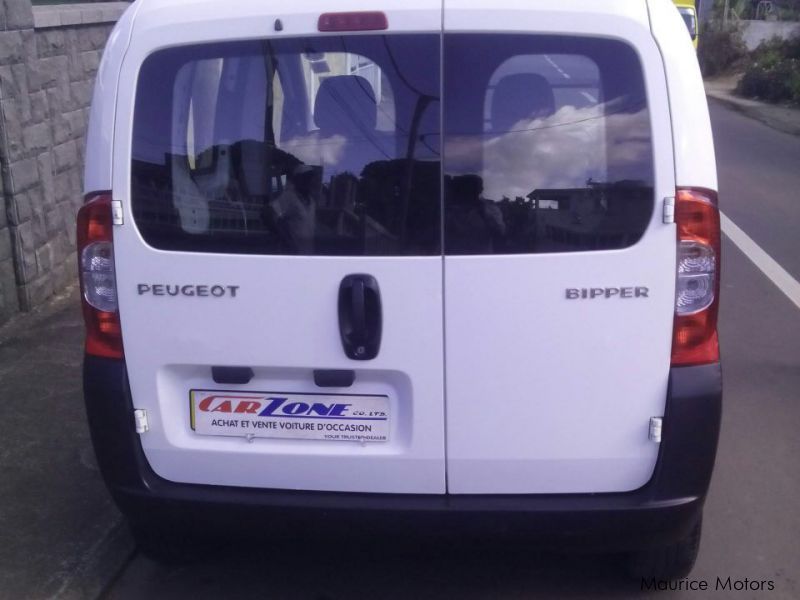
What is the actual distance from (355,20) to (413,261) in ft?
2.36

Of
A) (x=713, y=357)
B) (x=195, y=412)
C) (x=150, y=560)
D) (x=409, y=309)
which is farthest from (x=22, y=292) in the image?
(x=713, y=357)

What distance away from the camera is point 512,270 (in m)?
3.24

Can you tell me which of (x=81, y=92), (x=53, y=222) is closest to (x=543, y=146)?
(x=53, y=222)

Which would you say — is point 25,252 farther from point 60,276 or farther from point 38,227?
point 60,276

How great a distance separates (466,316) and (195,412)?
92cm

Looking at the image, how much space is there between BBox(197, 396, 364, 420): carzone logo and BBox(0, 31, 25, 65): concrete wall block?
4338mm

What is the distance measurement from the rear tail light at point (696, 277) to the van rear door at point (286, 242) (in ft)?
2.33

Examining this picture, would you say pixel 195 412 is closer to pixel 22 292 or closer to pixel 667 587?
pixel 667 587

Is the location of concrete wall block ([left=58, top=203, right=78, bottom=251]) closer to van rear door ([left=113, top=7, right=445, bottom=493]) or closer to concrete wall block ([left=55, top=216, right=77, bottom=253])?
concrete wall block ([left=55, top=216, right=77, bottom=253])

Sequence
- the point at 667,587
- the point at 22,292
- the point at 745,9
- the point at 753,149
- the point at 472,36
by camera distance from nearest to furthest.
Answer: the point at 472,36 → the point at 667,587 → the point at 22,292 → the point at 753,149 → the point at 745,9

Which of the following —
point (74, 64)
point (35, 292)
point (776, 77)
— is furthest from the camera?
point (776, 77)

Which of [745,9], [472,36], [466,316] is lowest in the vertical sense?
[745,9]

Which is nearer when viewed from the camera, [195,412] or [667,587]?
[195,412]

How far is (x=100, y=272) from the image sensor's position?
135 inches
